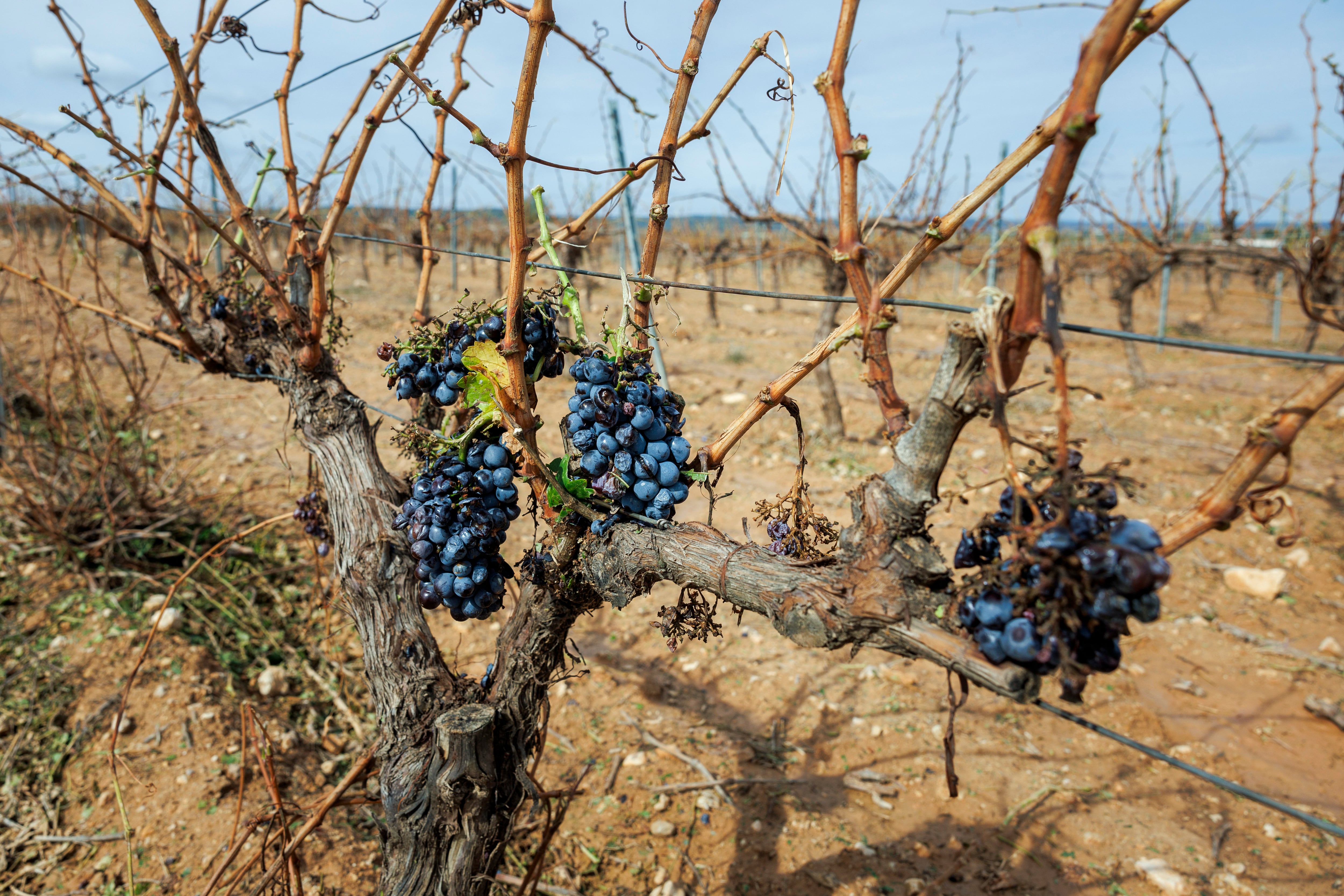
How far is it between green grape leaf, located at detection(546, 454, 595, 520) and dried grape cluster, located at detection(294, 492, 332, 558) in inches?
43.1

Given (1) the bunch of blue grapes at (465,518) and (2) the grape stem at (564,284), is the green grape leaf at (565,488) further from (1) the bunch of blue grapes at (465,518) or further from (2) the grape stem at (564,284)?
(2) the grape stem at (564,284)

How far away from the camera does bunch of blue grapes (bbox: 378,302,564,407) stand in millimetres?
1548

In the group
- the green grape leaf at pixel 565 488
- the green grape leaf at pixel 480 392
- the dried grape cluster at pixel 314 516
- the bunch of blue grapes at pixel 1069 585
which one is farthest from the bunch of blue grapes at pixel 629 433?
the dried grape cluster at pixel 314 516

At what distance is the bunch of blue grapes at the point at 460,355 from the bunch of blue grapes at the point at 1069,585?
96 centimetres

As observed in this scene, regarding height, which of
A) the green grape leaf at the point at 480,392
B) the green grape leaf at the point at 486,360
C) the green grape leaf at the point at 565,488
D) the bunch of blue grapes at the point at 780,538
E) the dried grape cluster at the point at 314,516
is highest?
the green grape leaf at the point at 486,360

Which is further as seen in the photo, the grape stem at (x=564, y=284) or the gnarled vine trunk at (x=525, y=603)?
the grape stem at (x=564, y=284)

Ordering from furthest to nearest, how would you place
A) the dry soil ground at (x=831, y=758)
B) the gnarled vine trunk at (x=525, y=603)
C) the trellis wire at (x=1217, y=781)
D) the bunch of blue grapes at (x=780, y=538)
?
the dry soil ground at (x=831, y=758) < the bunch of blue grapes at (x=780, y=538) < the gnarled vine trunk at (x=525, y=603) < the trellis wire at (x=1217, y=781)

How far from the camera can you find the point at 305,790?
2.94 meters

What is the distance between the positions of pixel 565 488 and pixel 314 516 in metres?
1.21

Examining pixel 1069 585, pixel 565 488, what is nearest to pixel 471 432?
pixel 565 488

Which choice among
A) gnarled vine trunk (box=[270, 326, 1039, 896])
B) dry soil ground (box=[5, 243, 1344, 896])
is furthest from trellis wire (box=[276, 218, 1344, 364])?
dry soil ground (box=[5, 243, 1344, 896])

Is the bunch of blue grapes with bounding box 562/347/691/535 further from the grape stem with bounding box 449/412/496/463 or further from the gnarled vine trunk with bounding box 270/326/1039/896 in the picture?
the grape stem with bounding box 449/412/496/463

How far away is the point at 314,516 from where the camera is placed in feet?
7.60

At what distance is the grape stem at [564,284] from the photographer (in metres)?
1.48
